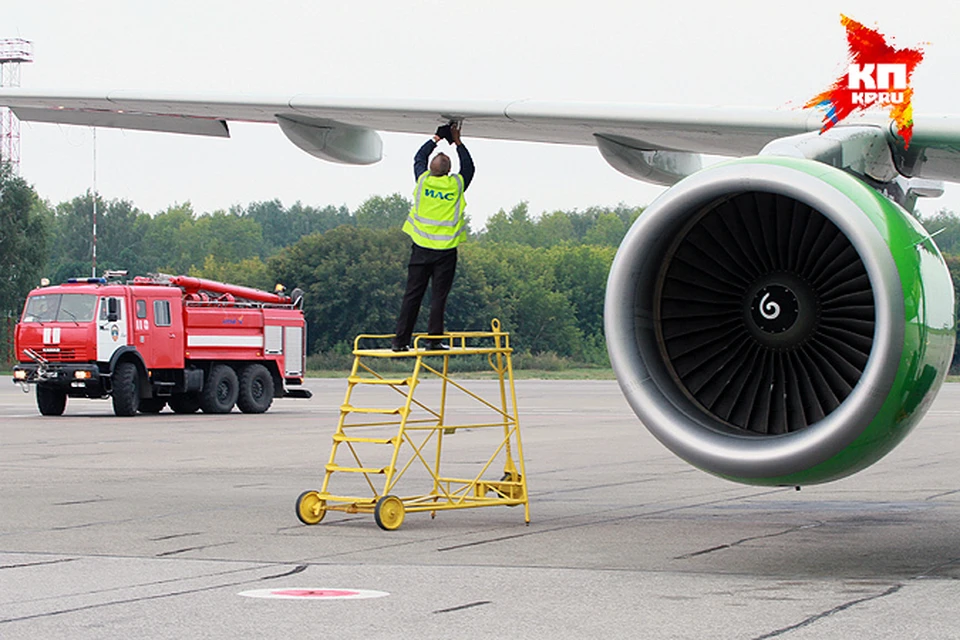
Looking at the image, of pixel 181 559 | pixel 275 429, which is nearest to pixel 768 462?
pixel 181 559

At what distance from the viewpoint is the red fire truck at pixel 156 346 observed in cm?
2669

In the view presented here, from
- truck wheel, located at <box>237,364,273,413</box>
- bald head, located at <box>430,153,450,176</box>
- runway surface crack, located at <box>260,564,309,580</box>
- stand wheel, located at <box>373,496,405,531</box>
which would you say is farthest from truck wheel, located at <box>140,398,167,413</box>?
runway surface crack, located at <box>260,564,309,580</box>

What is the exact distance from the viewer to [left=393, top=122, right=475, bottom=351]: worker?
35.8ft

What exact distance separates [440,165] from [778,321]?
12.3 feet

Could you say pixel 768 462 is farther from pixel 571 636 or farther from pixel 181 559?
pixel 181 559

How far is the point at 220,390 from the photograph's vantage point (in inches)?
1134

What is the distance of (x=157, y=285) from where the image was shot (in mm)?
28469

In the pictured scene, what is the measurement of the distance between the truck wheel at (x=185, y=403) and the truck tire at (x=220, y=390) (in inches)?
7.3

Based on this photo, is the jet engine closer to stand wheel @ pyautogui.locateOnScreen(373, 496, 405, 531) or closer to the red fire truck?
stand wheel @ pyautogui.locateOnScreen(373, 496, 405, 531)

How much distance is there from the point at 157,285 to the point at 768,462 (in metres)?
22.5

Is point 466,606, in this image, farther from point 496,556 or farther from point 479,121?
point 479,121

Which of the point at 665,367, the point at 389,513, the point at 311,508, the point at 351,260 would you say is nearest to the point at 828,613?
the point at 665,367

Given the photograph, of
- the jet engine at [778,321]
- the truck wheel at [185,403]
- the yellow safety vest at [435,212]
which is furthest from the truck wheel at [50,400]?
the jet engine at [778,321]

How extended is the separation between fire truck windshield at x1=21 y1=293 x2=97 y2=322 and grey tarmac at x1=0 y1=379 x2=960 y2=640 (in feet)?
32.8
